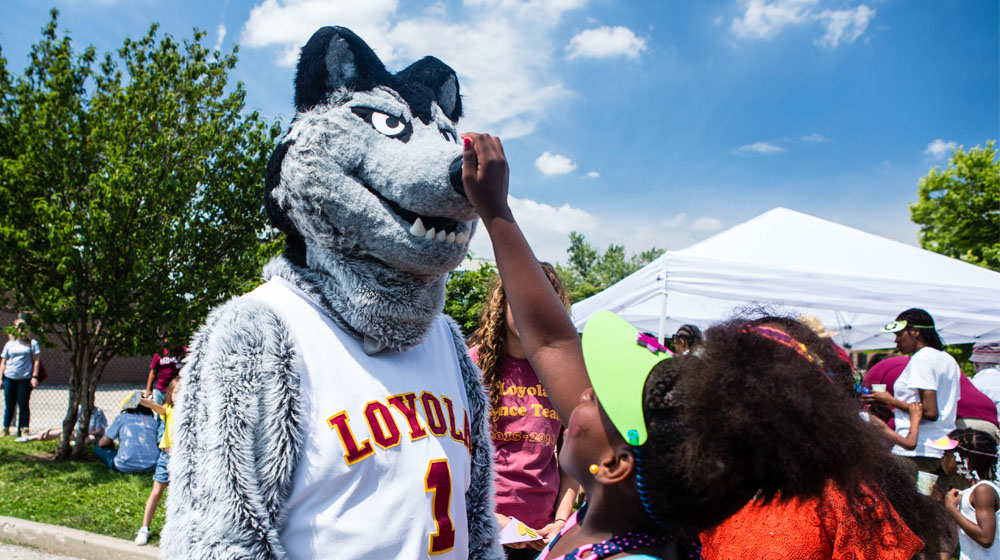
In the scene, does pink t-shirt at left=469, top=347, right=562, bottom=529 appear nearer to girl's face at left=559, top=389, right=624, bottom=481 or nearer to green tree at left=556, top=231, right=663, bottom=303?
girl's face at left=559, top=389, right=624, bottom=481

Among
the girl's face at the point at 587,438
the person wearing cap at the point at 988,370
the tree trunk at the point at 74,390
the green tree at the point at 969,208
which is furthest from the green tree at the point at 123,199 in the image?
the green tree at the point at 969,208

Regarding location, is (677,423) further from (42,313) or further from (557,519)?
(42,313)

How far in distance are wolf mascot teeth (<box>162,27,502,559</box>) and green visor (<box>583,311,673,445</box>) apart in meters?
0.54

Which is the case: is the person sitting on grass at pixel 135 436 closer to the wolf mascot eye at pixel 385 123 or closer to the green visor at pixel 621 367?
the wolf mascot eye at pixel 385 123

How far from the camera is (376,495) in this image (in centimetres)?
148

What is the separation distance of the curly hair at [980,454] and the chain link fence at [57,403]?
1122cm

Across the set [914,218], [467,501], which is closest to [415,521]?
[467,501]

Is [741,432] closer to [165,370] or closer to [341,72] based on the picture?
[341,72]

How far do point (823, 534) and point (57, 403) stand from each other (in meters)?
15.8

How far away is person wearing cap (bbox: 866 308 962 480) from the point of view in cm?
448

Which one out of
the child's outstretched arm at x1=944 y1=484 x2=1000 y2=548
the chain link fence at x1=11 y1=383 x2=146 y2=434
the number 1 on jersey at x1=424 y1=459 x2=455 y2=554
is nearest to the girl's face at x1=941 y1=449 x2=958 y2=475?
the child's outstretched arm at x1=944 y1=484 x2=1000 y2=548

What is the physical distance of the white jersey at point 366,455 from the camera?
1433mm

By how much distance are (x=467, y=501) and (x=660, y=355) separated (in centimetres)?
84

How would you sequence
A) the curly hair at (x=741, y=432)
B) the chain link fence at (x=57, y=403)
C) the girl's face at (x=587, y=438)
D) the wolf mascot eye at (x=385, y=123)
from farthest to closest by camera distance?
1. the chain link fence at (x=57, y=403)
2. the wolf mascot eye at (x=385, y=123)
3. the girl's face at (x=587, y=438)
4. the curly hair at (x=741, y=432)
